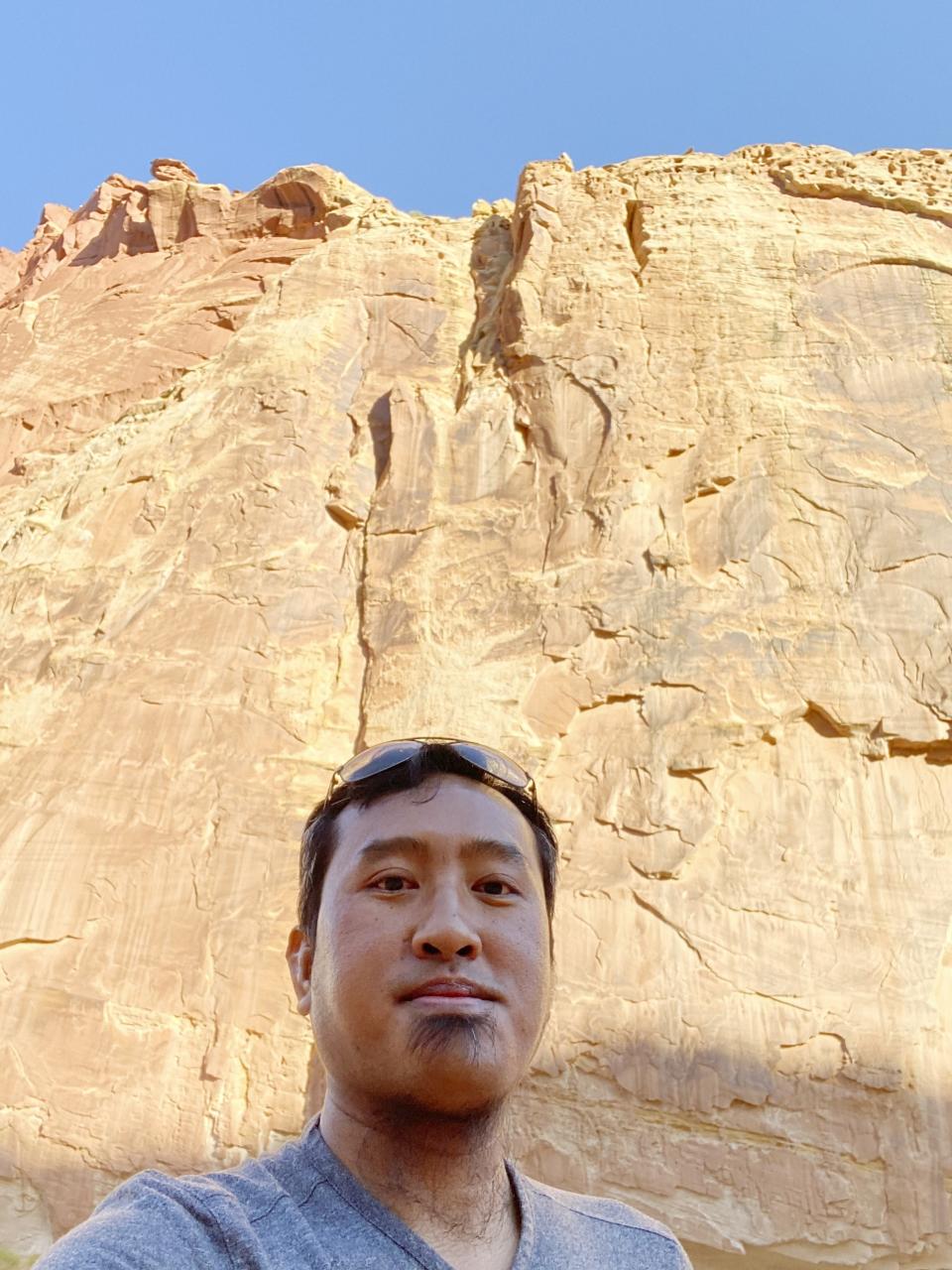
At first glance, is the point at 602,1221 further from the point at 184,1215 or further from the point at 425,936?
the point at 184,1215

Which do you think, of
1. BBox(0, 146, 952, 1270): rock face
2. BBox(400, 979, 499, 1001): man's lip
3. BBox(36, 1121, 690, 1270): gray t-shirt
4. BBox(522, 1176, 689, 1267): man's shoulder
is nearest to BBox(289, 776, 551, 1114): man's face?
BBox(400, 979, 499, 1001): man's lip

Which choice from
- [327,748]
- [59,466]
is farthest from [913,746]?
[59,466]

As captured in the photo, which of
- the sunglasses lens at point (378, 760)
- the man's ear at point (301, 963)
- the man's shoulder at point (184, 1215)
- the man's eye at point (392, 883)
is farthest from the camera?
the sunglasses lens at point (378, 760)

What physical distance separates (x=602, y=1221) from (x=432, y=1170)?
471mm

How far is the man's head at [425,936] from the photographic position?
1.62 metres

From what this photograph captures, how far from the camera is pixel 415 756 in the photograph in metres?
2.02

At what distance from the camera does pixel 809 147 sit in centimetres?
1055

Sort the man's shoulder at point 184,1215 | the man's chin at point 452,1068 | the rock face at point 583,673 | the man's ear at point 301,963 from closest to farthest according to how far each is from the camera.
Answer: the man's shoulder at point 184,1215, the man's chin at point 452,1068, the man's ear at point 301,963, the rock face at point 583,673

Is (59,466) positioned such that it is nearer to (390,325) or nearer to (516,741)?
(390,325)

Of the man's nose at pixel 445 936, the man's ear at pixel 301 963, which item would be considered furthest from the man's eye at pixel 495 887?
the man's ear at pixel 301 963

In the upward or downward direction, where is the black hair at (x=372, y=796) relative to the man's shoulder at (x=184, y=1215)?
upward

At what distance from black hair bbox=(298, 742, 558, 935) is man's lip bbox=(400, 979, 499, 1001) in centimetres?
37

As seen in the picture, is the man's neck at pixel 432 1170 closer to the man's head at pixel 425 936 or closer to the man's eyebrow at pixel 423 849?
the man's head at pixel 425 936

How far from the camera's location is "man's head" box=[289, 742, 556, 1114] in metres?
1.62
